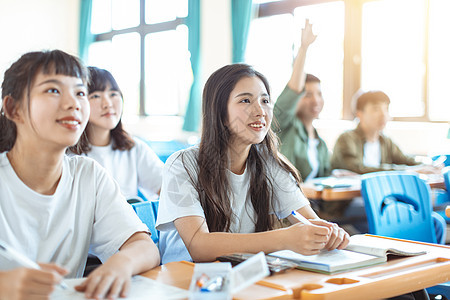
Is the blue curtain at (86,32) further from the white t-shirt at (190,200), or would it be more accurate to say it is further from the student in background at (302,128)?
the white t-shirt at (190,200)

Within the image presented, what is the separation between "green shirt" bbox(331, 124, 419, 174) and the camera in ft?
12.3

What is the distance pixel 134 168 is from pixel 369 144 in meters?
1.98

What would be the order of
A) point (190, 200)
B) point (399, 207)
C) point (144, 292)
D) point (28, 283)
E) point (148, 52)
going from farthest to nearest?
point (148, 52) < point (399, 207) < point (190, 200) < point (144, 292) < point (28, 283)

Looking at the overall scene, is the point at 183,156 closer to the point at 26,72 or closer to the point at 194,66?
the point at 26,72

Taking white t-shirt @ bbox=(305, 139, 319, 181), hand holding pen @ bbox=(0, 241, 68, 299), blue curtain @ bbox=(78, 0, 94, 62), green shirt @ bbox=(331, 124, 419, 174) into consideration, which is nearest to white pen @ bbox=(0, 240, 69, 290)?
hand holding pen @ bbox=(0, 241, 68, 299)

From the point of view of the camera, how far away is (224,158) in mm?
1766

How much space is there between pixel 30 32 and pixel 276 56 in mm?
4726

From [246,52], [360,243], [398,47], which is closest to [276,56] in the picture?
[246,52]

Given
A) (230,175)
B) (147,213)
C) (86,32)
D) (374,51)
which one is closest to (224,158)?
(230,175)

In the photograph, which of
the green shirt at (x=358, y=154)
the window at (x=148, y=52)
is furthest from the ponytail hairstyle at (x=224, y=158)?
the window at (x=148, y=52)

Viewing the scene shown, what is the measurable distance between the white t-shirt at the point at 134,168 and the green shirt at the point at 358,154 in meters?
1.59

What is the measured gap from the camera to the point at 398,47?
5.00 m

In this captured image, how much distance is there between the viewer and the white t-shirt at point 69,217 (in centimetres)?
127

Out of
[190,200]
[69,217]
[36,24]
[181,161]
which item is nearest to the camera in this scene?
[69,217]
